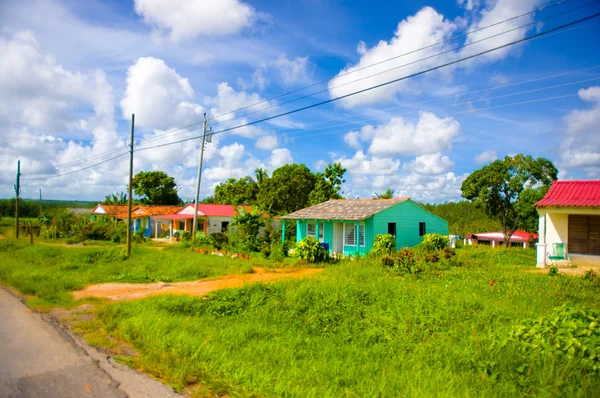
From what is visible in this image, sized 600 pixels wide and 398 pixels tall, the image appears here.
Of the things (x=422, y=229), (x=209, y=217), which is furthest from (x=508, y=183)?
(x=209, y=217)

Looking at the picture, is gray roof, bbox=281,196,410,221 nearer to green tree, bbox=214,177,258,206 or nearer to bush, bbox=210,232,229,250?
bush, bbox=210,232,229,250

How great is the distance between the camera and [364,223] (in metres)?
24.2

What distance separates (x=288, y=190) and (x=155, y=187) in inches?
1186

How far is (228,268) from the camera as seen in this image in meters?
17.7

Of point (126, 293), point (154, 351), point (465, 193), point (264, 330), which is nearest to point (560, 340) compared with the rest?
point (264, 330)

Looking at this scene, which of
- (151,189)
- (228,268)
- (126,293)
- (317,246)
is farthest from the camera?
(151,189)

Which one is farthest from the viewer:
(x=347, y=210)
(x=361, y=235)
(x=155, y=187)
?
(x=155, y=187)

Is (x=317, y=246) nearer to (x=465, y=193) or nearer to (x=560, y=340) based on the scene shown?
(x=560, y=340)

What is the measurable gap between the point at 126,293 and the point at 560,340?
38.2 ft

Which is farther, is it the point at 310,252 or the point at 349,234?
the point at 349,234

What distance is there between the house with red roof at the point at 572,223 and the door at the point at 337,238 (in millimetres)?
11633

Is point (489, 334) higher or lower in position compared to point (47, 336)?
higher

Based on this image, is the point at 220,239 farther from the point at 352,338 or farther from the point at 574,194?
the point at 352,338

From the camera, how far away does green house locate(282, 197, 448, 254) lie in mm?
24078
